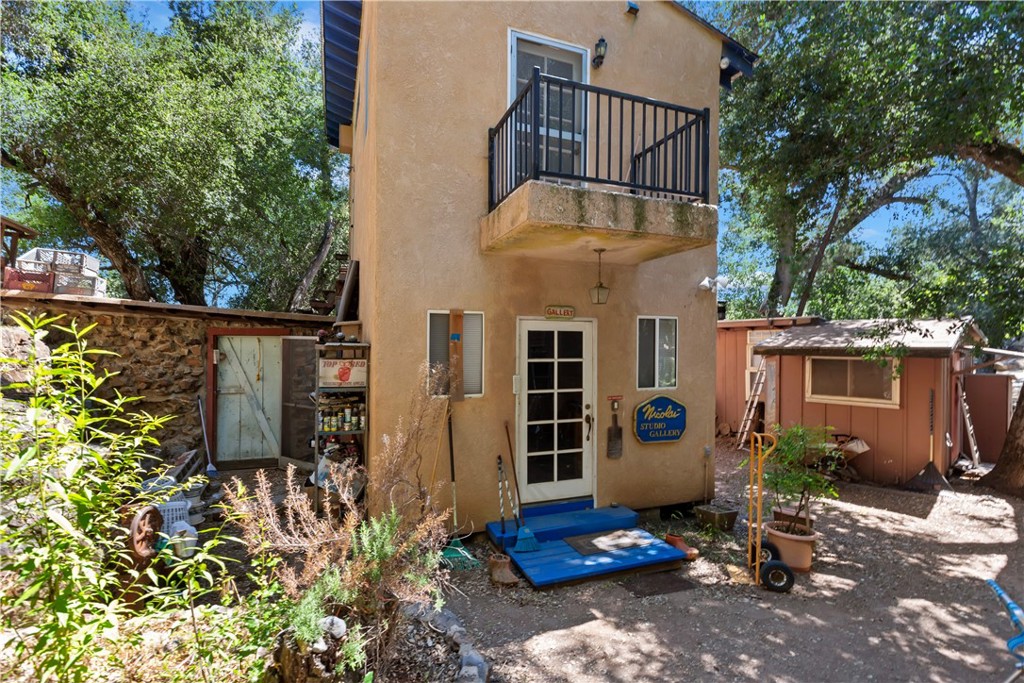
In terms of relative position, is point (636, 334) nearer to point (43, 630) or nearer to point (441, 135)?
point (441, 135)

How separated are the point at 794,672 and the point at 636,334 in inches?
144

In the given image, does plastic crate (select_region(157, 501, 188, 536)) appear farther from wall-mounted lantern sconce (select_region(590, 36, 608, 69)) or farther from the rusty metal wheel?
A: wall-mounted lantern sconce (select_region(590, 36, 608, 69))

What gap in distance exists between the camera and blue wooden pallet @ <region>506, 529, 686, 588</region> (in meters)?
4.62

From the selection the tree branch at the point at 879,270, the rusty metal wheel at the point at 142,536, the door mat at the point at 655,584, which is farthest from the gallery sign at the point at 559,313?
the tree branch at the point at 879,270

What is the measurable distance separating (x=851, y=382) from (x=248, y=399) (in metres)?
10.5

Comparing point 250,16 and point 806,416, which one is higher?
point 250,16

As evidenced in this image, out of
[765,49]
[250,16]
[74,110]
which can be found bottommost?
[74,110]

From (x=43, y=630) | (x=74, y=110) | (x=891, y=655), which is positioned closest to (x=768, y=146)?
(x=891, y=655)

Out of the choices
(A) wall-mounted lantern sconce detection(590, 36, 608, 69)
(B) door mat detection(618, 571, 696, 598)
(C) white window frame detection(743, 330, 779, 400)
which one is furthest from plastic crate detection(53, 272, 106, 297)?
(C) white window frame detection(743, 330, 779, 400)

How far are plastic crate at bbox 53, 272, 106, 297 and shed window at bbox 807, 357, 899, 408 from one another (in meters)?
13.2

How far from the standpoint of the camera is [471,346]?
5.50 metres

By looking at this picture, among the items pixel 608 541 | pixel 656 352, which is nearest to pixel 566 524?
pixel 608 541

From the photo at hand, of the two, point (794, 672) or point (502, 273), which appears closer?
A: point (794, 672)

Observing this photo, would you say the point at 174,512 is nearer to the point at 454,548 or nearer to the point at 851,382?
the point at 454,548
